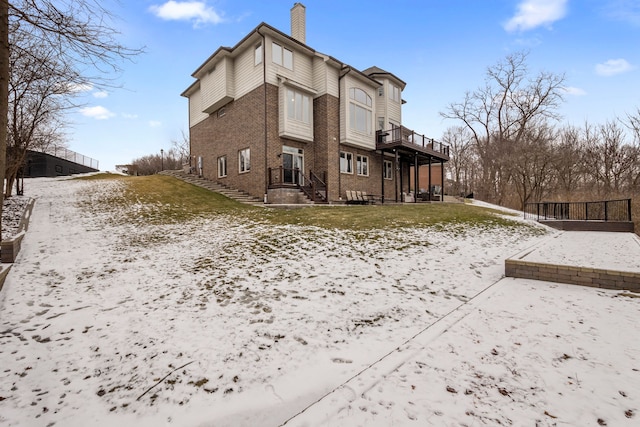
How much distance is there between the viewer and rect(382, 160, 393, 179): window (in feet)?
71.1

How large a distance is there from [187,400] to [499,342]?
3.16 m

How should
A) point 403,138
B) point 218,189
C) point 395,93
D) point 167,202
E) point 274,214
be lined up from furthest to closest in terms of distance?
1. point 395,93
2. point 403,138
3. point 218,189
4. point 167,202
5. point 274,214

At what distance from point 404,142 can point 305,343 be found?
1804 centimetres

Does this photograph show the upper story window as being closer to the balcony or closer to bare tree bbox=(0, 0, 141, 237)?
the balcony

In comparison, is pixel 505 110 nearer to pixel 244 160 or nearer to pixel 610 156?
pixel 610 156

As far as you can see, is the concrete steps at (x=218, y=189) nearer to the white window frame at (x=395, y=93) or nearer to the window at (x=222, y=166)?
the window at (x=222, y=166)

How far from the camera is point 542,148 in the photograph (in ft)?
74.7

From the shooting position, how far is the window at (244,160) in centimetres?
1656

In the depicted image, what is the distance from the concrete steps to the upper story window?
305 inches

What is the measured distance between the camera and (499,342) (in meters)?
3.07

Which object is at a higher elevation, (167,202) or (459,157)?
(459,157)

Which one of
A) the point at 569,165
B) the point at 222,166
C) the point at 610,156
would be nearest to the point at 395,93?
the point at 222,166

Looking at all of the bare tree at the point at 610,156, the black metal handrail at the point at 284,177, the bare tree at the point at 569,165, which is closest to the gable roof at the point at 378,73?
the black metal handrail at the point at 284,177

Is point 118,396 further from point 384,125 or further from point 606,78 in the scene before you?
point 606,78
